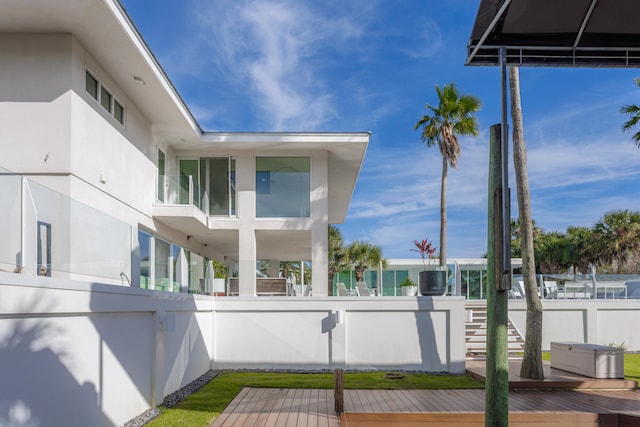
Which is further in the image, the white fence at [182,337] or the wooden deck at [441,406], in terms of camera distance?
the wooden deck at [441,406]

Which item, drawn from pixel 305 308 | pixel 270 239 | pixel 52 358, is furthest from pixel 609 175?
pixel 52 358

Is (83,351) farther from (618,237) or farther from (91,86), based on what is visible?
(618,237)

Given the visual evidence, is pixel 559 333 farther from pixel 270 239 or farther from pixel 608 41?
pixel 608 41

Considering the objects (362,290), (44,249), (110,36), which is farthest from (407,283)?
(44,249)

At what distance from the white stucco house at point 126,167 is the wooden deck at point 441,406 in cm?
274

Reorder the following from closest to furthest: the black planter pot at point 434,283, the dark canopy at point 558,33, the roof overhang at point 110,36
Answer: the dark canopy at point 558,33 → the roof overhang at point 110,36 → the black planter pot at point 434,283

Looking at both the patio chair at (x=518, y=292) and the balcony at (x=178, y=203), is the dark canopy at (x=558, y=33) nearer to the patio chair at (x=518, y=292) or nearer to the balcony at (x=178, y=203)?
the balcony at (x=178, y=203)

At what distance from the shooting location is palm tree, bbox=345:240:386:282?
32.8 meters

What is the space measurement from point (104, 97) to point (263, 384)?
7600mm

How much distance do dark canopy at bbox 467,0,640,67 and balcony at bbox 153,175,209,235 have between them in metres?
10.3

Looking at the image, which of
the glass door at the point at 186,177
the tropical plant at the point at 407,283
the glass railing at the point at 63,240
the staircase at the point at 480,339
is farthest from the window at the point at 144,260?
the tropical plant at the point at 407,283

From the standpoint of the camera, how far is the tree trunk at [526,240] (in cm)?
1068

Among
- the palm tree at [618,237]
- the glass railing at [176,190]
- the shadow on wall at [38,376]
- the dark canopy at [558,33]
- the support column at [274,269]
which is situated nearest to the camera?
the shadow on wall at [38,376]

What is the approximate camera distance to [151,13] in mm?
24828
